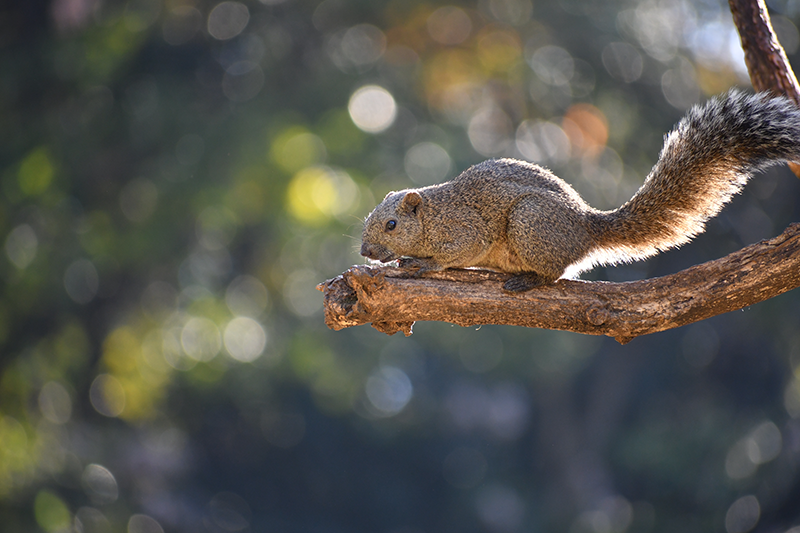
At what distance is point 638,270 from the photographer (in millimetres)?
14781

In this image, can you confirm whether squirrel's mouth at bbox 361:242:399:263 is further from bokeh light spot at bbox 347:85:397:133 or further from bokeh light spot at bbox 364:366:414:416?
bokeh light spot at bbox 364:366:414:416

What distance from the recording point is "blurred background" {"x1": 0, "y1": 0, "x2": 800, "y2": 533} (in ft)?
44.3

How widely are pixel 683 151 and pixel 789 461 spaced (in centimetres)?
1207

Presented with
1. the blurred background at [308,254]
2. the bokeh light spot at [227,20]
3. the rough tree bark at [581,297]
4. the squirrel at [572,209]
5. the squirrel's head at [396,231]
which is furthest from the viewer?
the bokeh light spot at [227,20]

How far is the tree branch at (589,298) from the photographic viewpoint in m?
3.52

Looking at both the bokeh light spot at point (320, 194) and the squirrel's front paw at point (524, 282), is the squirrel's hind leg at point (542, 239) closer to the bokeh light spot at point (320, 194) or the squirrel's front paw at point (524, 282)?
the squirrel's front paw at point (524, 282)

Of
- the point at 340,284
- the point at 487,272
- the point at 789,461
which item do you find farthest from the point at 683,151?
the point at 789,461

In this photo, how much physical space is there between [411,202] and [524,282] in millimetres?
945

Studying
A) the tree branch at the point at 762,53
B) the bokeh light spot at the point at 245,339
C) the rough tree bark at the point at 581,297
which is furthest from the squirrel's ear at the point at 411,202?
the bokeh light spot at the point at 245,339

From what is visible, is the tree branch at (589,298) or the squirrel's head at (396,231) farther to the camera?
the squirrel's head at (396,231)

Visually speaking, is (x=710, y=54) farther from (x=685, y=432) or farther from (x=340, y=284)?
(x=340, y=284)

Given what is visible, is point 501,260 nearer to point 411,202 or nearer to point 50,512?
point 411,202

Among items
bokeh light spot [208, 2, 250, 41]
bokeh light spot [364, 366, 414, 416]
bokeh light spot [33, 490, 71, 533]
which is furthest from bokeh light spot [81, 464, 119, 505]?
bokeh light spot [208, 2, 250, 41]

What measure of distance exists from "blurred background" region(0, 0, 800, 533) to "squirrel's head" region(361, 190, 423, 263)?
8.71m
